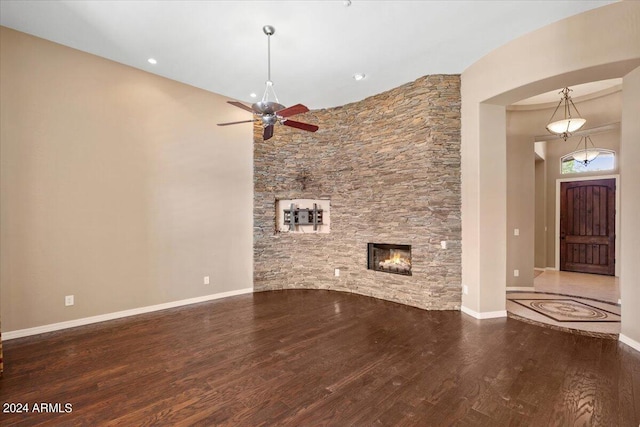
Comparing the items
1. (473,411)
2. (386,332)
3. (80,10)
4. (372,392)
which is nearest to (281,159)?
(80,10)

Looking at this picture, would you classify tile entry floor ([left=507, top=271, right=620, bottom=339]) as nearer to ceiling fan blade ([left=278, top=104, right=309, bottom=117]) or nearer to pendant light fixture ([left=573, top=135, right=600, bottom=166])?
pendant light fixture ([left=573, top=135, right=600, bottom=166])

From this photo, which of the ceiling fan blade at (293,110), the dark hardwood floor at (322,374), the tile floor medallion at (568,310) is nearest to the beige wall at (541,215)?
the tile floor medallion at (568,310)

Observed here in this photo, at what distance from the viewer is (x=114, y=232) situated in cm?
385

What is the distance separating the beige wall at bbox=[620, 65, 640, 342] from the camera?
2918mm

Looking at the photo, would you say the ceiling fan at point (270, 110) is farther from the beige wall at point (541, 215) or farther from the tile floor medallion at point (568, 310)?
the beige wall at point (541, 215)

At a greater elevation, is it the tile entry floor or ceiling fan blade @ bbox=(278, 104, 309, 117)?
ceiling fan blade @ bbox=(278, 104, 309, 117)

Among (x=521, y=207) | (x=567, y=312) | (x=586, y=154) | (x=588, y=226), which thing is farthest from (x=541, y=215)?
(x=567, y=312)

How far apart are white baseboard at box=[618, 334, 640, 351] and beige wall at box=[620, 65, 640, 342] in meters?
0.03

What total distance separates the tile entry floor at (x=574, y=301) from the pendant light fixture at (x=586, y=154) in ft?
8.61

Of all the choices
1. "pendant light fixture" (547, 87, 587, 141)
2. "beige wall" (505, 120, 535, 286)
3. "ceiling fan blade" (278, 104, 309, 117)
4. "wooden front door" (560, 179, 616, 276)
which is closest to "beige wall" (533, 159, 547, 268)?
"wooden front door" (560, 179, 616, 276)

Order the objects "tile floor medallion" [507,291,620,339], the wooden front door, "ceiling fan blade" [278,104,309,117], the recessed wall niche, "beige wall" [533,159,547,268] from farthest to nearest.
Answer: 1. "beige wall" [533,159,547,268]
2. the wooden front door
3. the recessed wall niche
4. "tile floor medallion" [507,291,620,339]
5. "ceiling fan blade" [278,104,309,117]

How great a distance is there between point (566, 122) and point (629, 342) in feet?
11.1

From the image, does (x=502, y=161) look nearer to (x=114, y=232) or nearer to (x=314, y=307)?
(x=314, y=307)

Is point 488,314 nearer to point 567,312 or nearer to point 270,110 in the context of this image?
point 567,312
